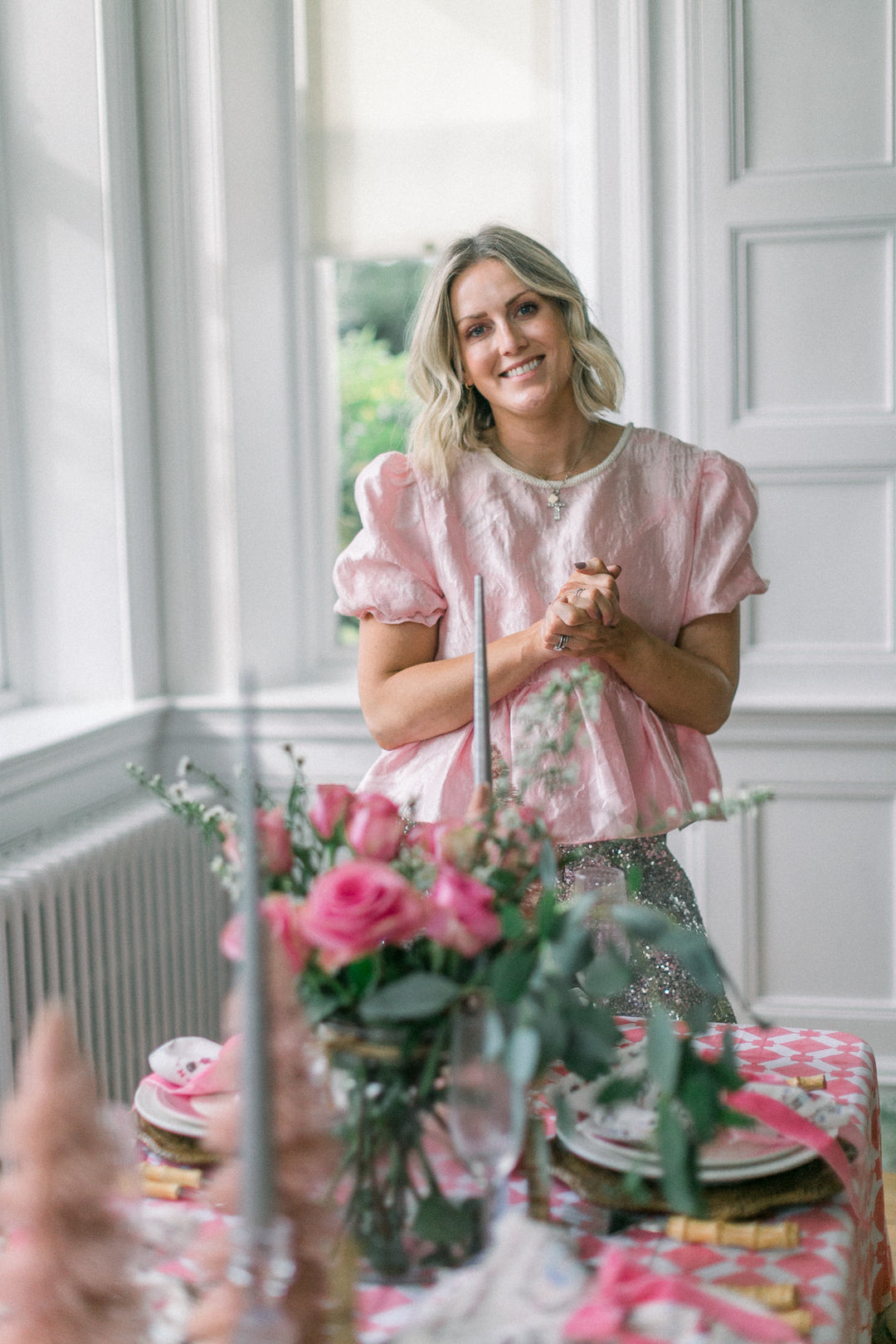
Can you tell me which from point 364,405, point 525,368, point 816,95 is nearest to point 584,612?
point 525,368

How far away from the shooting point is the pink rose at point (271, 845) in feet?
3.02

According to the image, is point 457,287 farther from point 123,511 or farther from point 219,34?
point 219,34

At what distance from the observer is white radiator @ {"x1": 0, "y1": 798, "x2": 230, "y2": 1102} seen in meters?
2.10

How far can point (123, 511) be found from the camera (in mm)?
2637

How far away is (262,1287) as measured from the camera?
0.66 metres

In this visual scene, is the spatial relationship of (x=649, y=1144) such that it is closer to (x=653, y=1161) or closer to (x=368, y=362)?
(x=653, y=1161)

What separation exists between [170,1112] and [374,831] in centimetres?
40

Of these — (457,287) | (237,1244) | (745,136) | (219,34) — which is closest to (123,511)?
(219,34)

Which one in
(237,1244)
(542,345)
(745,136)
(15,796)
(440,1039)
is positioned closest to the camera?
(237,1244)

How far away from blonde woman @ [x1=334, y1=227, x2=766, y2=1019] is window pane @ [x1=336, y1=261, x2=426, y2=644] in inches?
50.7

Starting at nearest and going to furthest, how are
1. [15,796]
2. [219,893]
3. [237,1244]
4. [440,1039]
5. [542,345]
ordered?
[237,1244] → [440,1039] → [542,345] → [15,796] → [219,893]

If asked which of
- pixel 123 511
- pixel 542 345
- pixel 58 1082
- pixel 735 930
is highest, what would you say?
pixel 542 345

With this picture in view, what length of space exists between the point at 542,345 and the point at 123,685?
139 centimetres

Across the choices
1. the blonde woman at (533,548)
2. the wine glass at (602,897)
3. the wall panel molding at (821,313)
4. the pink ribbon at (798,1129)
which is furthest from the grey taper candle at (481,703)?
the wall panel molding at (821,313)
